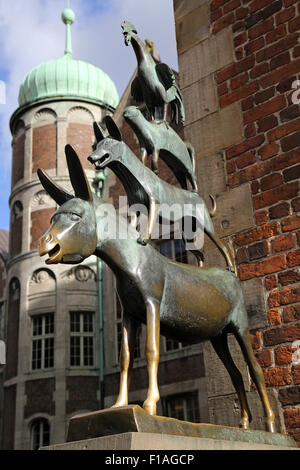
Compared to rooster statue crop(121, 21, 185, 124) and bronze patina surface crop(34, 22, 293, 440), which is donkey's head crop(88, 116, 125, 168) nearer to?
bronze patina surface crop(34, 22, 293, 440)

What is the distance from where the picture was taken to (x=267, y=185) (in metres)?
4.16

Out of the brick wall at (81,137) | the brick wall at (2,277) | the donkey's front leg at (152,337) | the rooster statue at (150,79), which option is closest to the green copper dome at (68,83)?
the brick wall at (81,137)

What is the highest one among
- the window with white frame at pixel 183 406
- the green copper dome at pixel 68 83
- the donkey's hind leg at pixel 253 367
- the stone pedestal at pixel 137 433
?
the green copper dome at pixel 68 83

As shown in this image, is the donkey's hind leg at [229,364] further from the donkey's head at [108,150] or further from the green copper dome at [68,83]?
the green copper dome at [68,83]

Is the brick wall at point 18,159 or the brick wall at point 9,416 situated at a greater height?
the brick wall at point 18,159

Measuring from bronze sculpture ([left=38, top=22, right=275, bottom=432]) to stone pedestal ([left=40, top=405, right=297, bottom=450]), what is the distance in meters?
0.10

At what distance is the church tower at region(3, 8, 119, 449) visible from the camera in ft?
54.5

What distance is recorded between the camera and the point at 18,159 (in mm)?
20312

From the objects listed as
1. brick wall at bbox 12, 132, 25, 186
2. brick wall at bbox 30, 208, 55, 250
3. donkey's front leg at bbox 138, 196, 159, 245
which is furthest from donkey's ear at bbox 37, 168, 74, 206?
brick wall at bbox 12, 132, 25, 186

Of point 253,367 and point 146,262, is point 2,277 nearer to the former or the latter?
point 253,367

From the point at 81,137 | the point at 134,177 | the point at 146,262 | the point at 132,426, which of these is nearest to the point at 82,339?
the point at 81,137

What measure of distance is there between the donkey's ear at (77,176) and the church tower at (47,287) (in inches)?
551

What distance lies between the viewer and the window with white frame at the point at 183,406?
1418cm

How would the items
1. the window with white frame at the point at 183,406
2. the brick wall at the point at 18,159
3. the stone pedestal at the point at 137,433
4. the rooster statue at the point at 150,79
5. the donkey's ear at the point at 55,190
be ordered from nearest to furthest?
the stone pedestal at the point at 137,433 → the donkey's ear at the point at 55,190 → the rooster statue at the point at 150,79 → the window with white frame at the point at 183,406 → the brick wall at the point at 18,159
